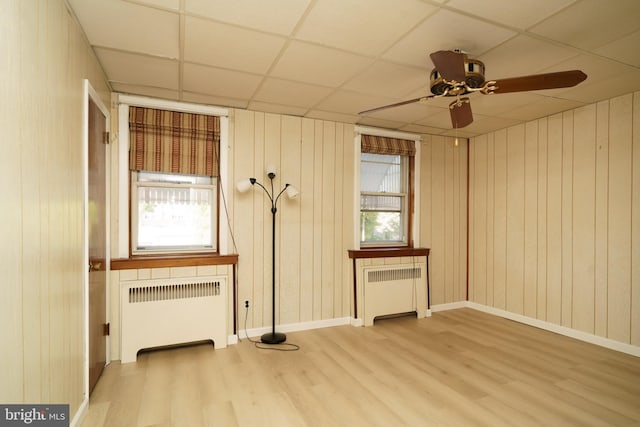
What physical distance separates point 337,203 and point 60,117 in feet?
9.54

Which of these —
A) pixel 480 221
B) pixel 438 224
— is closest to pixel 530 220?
pixel 480 221

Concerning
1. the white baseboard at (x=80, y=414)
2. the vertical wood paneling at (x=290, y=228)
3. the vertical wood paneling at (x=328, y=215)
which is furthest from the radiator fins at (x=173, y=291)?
the vertical wood paneling at (x=328, y=215)

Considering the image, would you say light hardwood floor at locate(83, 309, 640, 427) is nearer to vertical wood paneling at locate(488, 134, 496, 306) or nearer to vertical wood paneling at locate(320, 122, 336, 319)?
vertical wood paneling at locate(320, 122, 336, 319)

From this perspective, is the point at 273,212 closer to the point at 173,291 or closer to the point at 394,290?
the point at 173,291

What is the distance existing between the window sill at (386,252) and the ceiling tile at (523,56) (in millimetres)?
2334

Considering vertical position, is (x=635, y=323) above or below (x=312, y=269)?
below

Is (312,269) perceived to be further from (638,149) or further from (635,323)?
(638,149)

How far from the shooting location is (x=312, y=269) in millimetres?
3947

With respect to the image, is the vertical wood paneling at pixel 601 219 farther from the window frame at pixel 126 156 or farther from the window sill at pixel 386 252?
the window frame at pixel 126 156

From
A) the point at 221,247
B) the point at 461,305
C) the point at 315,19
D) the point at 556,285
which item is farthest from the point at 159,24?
the point at 461,305

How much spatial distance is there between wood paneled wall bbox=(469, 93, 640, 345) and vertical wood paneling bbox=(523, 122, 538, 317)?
13mm

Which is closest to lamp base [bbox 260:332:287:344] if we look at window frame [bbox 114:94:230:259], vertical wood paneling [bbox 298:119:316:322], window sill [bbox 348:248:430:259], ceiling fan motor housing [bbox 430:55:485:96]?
vertical wood paneling [bbox 298:119:316:322]

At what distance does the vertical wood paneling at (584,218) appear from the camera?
345cm

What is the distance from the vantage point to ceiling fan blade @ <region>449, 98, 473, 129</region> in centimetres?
239
